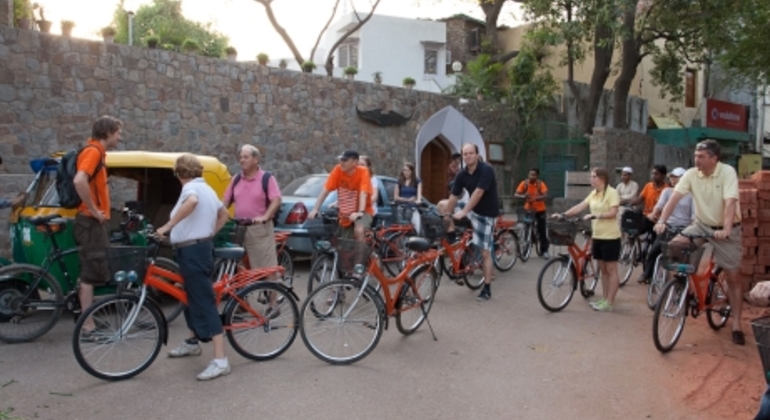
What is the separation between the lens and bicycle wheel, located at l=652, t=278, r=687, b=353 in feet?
21.2

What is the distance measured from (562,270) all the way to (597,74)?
15.9 meters

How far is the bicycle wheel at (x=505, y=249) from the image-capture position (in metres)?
11.4

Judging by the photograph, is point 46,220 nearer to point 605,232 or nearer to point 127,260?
point 127,260

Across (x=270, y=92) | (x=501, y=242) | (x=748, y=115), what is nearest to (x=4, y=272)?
Result: (x=501, y=242)

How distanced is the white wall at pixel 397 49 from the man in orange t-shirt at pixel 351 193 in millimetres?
24931

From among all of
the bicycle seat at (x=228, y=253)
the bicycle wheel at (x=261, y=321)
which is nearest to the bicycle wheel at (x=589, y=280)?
the bicycle wheel at (x=261, y=321)

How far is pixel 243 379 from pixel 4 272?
2432 millimetres

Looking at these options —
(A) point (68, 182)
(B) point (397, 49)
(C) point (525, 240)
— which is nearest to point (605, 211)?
(C) point (525, 240)

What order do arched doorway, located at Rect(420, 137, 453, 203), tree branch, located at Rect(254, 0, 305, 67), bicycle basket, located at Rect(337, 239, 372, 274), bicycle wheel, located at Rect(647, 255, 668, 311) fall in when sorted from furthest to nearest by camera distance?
tree branch, located at Rect(254, 0, 305, 67), arched doorway, located at Rect(420, 137, 453, 203), bicycle wheel, located at Rect(647, 255, 668, 311), bicycle basket, located at Rect(337, 239, 372, 274)

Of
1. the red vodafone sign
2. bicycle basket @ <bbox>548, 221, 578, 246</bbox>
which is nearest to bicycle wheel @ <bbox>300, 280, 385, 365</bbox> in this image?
bicycle basket @ <bbox>548, 221, 578, 246</bbox>

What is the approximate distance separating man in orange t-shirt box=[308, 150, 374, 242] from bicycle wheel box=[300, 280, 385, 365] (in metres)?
2.21

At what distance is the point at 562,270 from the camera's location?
841 cm

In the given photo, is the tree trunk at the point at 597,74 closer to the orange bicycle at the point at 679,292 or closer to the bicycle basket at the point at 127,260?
the orange bicycle at the point at 679,292

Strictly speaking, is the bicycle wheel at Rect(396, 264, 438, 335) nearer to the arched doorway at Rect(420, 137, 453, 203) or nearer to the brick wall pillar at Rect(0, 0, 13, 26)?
the brick wall pillar at Rect(0, 0, 13, 26)
